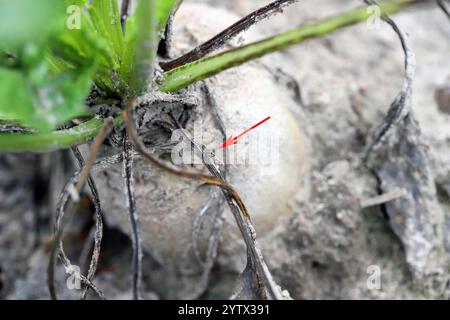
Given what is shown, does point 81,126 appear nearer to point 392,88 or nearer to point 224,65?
point 224,65

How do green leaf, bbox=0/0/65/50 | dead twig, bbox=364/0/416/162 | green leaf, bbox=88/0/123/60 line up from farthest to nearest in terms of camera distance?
dead twig, bbox=364/0/416/162, green leaf, bbox=88/0/123/60, green leaf, bbox=0/0/65/50

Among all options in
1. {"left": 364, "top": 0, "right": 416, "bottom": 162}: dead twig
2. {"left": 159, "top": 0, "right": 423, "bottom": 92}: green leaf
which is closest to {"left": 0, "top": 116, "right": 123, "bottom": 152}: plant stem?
{"left": 159, "top": 0, "right": 423, "bottom": 92}: green leaf

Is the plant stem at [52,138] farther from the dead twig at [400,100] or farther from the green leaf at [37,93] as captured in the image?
the dead twig at [400,100]

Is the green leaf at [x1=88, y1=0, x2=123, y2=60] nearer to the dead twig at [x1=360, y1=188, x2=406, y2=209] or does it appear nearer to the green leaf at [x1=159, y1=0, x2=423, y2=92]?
the green leaf at [x1=159, y1=0, x2=423, y2=92]

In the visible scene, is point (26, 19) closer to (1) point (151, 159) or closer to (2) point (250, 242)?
(1) point (151, 159)

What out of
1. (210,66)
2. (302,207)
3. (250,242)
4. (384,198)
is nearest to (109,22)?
(210,66)

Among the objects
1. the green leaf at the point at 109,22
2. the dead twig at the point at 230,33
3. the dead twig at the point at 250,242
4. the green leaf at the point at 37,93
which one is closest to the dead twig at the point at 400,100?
the dead twig at the point at 230,33

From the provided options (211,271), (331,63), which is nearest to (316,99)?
(331,63)
